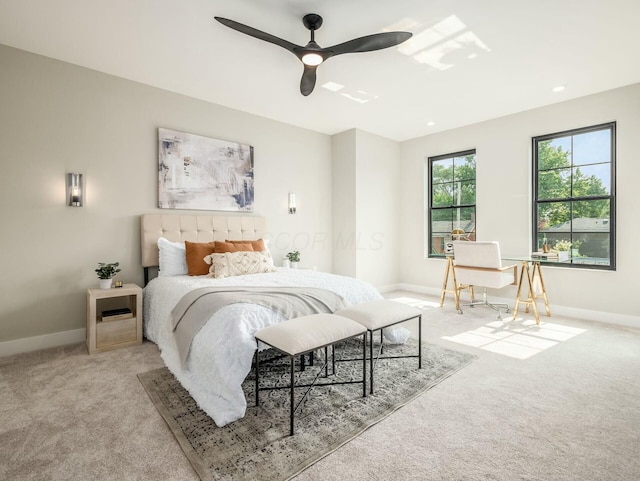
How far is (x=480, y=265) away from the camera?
4.30m

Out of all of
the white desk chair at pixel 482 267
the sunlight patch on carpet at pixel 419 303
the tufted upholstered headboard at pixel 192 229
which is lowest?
the sunlight patch on carpet at pixel 419 303

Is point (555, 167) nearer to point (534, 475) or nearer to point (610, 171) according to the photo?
point (610, 171)

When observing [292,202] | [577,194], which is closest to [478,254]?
[577,194]

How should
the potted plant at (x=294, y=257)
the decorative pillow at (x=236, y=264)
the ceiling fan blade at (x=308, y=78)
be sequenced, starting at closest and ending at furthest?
the ceiling fan blade at (x=308, y=78), the decorative pillow at (x=236, y=264), the potted plant at (x=294, y=257)

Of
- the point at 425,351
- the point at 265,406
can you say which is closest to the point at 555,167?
the point at 425,351

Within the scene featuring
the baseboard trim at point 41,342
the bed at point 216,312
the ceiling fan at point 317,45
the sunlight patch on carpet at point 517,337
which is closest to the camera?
the bed at point 216,312

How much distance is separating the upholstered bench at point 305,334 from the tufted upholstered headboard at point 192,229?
86.5 inches

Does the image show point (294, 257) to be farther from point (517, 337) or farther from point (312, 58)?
point (517, 337)

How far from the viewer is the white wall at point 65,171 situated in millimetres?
3027

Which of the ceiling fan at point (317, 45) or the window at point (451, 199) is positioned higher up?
the ceiling fan at point (317, 45)

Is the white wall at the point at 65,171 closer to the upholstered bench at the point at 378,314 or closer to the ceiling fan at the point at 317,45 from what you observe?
the ceiling fan at the point at 317,45

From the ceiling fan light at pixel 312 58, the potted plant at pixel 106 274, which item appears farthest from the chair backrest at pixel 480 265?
the potted plant at pixel 106 274

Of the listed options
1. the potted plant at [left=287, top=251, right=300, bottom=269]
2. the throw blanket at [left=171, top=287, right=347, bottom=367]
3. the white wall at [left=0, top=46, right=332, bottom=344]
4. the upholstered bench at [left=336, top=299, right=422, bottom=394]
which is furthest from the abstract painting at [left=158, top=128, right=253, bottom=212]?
the upholstered bench at [left=336, top=299, right=422, bottom=394]

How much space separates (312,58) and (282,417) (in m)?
2.59
